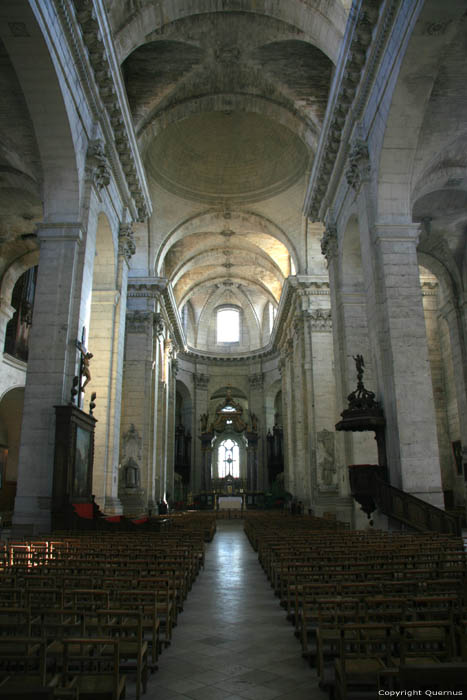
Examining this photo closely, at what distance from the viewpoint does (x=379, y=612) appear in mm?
3738

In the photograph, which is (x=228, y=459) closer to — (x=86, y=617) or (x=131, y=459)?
(x=131, y=459)

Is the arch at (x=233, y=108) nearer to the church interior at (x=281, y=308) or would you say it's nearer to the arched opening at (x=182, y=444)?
the church interior at (x=281, y=308)

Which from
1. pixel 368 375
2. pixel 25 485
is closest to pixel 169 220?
pixel 368 375

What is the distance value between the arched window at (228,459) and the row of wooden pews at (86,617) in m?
37.8

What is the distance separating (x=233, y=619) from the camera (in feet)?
20.1

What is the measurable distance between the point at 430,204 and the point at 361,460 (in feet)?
30.7

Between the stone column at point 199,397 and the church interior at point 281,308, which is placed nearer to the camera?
the church interior at point 281,308

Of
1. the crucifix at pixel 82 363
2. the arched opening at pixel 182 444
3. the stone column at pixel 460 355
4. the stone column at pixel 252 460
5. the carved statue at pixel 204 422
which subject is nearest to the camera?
the crucifix at pixel 82 363

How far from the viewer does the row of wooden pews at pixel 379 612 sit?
3.14 meters

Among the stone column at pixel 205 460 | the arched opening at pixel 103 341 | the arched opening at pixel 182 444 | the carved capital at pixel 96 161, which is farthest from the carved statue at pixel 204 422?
the carved capital at pixel 96 161

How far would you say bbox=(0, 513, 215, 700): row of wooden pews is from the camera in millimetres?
3037

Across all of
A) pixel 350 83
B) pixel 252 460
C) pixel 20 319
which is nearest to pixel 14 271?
pixel 20 319

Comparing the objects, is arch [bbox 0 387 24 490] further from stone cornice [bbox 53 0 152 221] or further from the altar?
the altar

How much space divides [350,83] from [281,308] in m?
17.8
